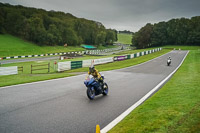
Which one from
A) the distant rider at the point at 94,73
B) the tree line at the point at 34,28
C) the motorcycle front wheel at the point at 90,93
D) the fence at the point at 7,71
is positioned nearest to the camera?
the motorcycle front wheel at the point at 90,93

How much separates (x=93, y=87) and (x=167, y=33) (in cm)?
10406

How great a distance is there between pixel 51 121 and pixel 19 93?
4.54 metres

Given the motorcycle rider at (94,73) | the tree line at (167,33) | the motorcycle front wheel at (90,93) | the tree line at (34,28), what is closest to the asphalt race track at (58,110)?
the motorcycle front wheel at (90,93)

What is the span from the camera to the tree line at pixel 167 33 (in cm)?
9769

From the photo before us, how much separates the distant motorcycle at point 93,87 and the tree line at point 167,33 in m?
96.2

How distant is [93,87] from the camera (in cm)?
917

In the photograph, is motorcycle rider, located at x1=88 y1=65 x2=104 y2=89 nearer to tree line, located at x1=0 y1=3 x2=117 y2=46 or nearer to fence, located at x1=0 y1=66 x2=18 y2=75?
fence, located at x1=0 y1=66 x2=18 y2=75

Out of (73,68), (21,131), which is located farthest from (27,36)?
(21,131)

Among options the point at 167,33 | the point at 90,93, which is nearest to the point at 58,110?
the point at 90,93

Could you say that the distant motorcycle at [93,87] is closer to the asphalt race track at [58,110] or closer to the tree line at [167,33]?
the asphalt race track at [58,110]

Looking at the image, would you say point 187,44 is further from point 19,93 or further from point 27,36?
point 19,93

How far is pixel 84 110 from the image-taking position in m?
7.12

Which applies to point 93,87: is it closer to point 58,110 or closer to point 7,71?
point 58,110

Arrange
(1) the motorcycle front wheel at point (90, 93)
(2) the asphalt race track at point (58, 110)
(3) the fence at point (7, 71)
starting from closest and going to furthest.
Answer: (2) the asphalt race track at point (58, 110)
(1) the motorcycle front wheel at point (90, 93)
(3) the fence at point (7, 71)
